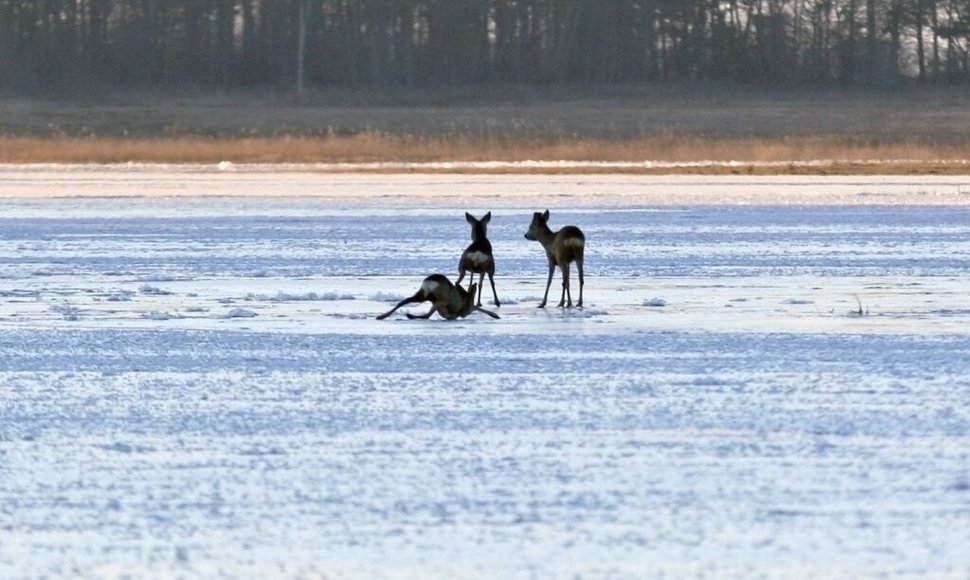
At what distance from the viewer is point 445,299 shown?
444 inches

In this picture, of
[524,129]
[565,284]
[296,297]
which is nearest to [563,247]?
[565,284]

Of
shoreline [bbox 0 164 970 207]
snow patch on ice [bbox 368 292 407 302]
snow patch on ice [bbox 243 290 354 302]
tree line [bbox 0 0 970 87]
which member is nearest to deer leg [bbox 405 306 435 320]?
snow patch on ice [bbox 368 292 407 302]

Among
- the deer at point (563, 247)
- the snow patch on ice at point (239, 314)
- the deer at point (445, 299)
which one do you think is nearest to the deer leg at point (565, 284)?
the deer at point (563, 247)

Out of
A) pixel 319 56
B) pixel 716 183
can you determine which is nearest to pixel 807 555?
pixel 716 183

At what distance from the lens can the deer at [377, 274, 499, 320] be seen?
1108 cm

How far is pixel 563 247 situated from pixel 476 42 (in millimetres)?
54683

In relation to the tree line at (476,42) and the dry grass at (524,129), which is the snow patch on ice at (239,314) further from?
the tree line at (476,42)

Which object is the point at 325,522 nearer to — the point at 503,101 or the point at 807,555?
the point at 807,555

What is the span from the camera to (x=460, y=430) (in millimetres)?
7262

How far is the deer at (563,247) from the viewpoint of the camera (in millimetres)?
11656

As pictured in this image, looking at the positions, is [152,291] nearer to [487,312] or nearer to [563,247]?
[487,312]

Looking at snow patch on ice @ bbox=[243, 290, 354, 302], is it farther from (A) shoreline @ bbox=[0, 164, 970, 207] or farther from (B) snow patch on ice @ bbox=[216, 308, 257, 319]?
(A) shoreline @ bbox=[0, 164, 970, 207]

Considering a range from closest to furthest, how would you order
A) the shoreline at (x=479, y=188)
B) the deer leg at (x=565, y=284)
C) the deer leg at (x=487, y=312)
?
the deer leg at (x=487, y=312), the deer leg at (x=565, y=284), the shoreline at (x=479, y=188)

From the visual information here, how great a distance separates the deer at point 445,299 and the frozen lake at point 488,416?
7.4 inches
